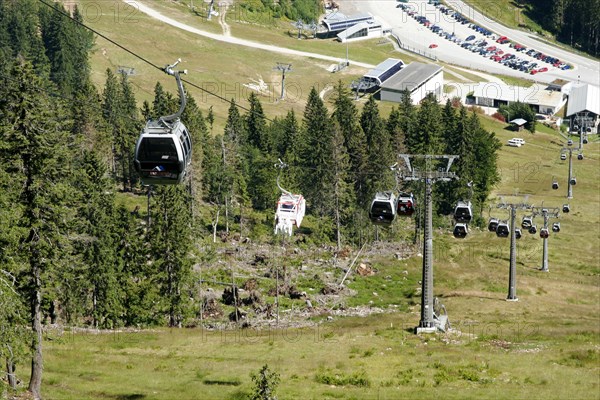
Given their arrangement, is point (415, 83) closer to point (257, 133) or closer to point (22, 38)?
point (257, 133)

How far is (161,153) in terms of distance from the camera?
30703 millimetres

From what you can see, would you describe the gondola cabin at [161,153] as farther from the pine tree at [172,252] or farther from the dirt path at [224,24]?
the dirt path at [224,24]

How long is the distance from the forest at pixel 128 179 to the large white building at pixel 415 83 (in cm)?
779

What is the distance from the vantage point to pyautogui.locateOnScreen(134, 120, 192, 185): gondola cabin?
100ft

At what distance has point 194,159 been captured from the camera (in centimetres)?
8700

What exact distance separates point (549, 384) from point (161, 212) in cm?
3036

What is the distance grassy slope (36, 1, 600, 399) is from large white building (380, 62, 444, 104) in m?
72.9

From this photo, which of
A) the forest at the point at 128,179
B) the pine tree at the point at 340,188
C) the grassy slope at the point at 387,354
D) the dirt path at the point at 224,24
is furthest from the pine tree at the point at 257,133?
the dirt path at the point at 224,24

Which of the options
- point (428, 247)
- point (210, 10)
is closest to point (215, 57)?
point (210, 10)

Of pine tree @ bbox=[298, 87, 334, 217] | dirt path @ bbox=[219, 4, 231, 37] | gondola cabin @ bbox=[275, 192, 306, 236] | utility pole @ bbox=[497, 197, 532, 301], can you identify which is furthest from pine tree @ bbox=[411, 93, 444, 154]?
dirt path @ bbox=[219, 4, 231, 37]

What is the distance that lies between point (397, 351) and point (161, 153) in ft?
82.1

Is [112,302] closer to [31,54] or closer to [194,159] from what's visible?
[194,159]

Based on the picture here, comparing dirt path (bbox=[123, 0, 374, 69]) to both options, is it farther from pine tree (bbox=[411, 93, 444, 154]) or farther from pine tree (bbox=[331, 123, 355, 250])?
pine tree (bbox=[331, 123, 355, 250])

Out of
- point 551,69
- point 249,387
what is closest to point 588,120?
point 551,69
